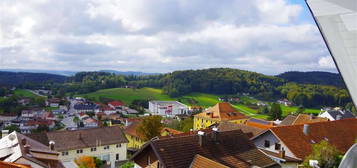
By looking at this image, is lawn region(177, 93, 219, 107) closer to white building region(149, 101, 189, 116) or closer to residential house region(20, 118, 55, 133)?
white building region(149, 101, 189, 116)

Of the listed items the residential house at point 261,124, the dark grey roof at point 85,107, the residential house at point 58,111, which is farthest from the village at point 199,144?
the residential house at point 58,111

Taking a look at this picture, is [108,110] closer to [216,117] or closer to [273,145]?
[216,117]

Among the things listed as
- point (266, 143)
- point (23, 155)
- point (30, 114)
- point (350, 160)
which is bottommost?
point (30, 114)

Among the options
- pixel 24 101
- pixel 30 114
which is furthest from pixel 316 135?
pixel 24 101

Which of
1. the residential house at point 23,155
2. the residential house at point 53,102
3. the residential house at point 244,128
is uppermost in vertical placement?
the residential house at point 23,155

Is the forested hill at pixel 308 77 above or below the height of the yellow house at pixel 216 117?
above

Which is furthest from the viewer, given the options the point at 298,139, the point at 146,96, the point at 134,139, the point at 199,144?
the point at 146,96

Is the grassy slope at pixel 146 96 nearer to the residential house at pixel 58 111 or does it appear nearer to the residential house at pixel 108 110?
the residential house at pixel 108 110
